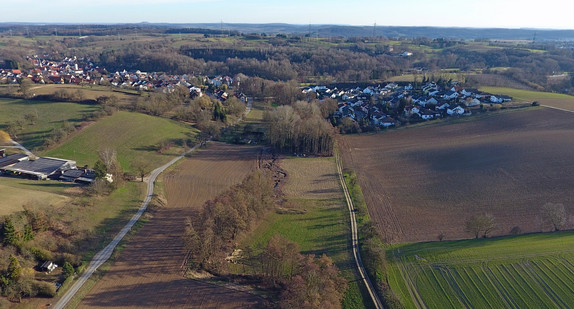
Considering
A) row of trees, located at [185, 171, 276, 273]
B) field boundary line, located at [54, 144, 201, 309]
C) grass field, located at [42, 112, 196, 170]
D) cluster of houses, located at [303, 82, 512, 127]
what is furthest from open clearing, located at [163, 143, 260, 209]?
cluster of houses, located at [303, 82, 512, 127]

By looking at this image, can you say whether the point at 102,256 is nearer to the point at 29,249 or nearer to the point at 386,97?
the point at 29,249

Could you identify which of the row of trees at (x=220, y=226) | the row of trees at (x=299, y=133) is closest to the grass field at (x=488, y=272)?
the row of trees at (x=220, y=226)

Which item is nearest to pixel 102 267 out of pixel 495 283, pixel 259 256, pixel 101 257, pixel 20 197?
pixel 101 257

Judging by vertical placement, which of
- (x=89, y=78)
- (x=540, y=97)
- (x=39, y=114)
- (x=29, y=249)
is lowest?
(x=29, y=249)

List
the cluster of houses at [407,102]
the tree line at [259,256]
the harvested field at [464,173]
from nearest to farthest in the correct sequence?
1. the tree line at [259,256]
2. the harvested field at [464,173]
3. the cluster of houses at [407,102]

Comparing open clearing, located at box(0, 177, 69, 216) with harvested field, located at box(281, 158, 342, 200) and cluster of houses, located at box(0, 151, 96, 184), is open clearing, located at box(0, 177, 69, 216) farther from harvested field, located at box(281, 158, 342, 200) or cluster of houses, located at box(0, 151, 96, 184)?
harvested field, located at box(281, 158, 342, 200)

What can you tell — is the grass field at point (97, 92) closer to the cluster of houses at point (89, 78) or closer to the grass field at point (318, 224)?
the cluster of houses at point (89, 78)
